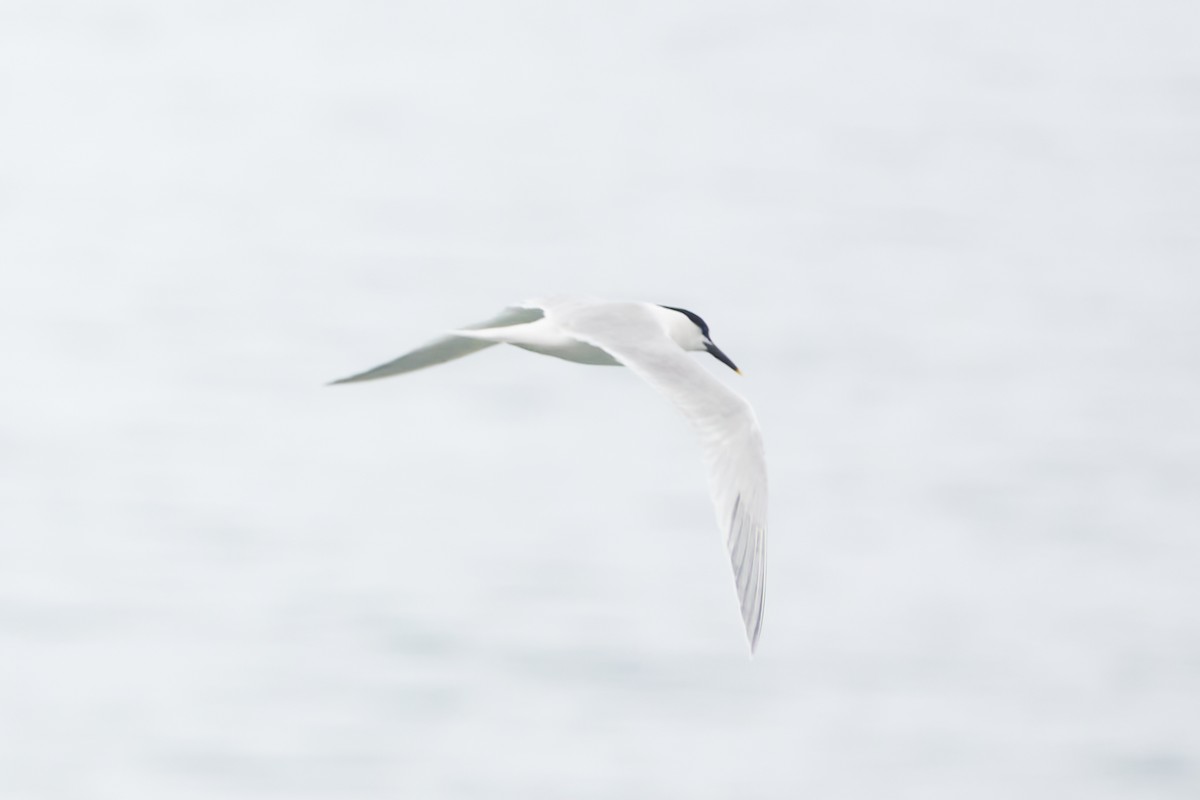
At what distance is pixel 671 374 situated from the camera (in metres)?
6.08

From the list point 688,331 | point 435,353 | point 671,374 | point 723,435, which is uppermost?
point 688,331

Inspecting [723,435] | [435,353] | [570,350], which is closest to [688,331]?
[570,350]

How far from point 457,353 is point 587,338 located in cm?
55

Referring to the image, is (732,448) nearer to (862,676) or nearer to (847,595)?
(862,676)

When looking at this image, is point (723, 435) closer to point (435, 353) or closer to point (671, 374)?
point (671, 374)

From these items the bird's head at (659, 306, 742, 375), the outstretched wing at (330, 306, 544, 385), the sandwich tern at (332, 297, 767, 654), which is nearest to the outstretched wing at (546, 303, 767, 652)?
the sandwich tern at (332, 297, 767, 654)

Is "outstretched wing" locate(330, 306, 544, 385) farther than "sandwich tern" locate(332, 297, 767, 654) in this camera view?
Yes

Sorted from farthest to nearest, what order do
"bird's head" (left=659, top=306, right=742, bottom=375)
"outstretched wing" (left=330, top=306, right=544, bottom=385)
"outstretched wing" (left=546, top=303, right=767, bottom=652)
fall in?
1. "bird's head" (left=659, top=306, right=742, bottom=375)
2. "outstretched wing" (left=330, top=306, right=544, bottom=385)
3. "outstretched wing" (left=546, top=303, right=767, bottom=652)

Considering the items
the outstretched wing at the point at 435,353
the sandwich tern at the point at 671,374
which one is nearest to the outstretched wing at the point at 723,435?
the sandwich tern at the point at 671,374

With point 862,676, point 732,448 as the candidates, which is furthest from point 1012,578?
point 732,448

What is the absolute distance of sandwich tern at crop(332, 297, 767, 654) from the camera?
18.7 feet

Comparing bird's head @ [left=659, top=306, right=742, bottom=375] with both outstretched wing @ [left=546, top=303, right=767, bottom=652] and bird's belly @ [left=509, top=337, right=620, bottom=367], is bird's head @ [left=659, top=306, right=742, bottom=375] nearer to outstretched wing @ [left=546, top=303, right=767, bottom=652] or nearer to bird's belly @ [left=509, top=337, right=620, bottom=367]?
bird's belly @ [left=509, top=337, right=620, bottom=367]

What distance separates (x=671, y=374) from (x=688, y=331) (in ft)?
4.50

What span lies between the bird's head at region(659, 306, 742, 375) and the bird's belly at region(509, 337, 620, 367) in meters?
0.50
